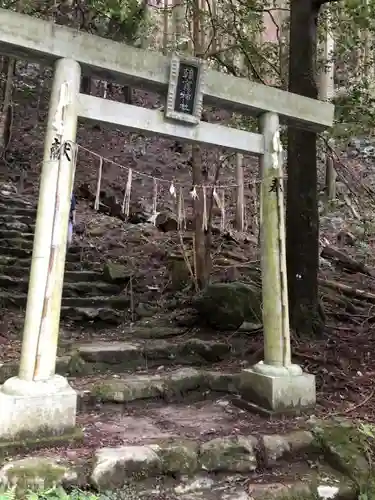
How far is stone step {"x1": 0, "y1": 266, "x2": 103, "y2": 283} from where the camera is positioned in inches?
343

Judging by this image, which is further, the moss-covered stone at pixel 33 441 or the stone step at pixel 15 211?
the stone step at pixel 15 211

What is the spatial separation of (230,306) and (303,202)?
182cm

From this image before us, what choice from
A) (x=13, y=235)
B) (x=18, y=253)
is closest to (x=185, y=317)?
(x=18, y=253)

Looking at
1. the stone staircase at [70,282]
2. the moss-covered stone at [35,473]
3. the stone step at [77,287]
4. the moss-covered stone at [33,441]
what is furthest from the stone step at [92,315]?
the moss-covered stone at [35,473]

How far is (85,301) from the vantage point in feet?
27.1

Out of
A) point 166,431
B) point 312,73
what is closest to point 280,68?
point 312,73

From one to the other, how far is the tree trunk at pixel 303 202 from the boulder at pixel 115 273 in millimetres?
3646

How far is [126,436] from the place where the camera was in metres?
4.34

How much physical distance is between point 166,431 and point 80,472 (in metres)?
1.12

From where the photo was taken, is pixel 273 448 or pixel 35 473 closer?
pixel 35 473

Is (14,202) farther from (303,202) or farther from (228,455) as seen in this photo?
(228,455)

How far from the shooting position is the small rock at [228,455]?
407 centimetres

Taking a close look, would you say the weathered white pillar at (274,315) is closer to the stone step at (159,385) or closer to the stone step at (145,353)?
the stone step at (159,385)

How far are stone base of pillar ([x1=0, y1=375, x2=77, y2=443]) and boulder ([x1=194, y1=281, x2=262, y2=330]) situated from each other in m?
3.48
